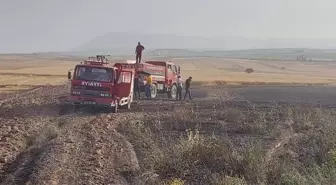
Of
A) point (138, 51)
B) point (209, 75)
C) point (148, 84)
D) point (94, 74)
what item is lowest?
point (209, 75)

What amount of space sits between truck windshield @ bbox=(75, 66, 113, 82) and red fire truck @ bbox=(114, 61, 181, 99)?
6498 millimetres

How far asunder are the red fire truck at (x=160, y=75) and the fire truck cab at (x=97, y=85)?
20.9 ft

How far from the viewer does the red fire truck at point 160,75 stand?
106 ft

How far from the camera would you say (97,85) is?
77.4 ft

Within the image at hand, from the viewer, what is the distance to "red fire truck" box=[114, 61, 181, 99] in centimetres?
3219

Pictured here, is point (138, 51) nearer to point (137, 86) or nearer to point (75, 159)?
point (137, 86)

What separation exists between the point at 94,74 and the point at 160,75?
438 inches

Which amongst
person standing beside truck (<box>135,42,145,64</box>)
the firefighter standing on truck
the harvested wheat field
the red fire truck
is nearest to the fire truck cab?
the harvested wheat field

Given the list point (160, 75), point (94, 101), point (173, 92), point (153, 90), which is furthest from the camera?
point (173, 92)

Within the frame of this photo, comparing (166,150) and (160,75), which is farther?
(160,75)

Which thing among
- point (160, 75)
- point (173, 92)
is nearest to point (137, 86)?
point (160, 75)

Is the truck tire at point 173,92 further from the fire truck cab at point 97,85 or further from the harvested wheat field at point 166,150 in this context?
the harvested wheat field at point 166,150

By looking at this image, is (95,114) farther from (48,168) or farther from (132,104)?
(48,168)

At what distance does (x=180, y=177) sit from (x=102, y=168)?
169cm
